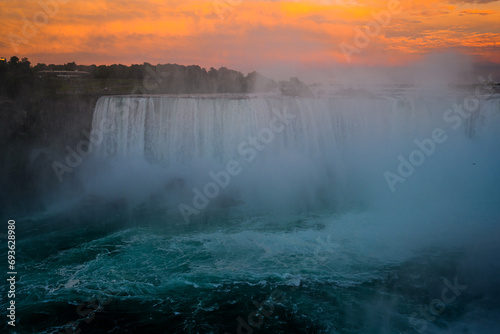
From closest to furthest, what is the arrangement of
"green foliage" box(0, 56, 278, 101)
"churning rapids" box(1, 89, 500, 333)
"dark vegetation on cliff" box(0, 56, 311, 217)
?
"churning rapids" box(1, 89, 500, 333), "dark vegetation on cliff" box(0, 56, 311, 217), "green foliage" box(0, 56, 278, 101)

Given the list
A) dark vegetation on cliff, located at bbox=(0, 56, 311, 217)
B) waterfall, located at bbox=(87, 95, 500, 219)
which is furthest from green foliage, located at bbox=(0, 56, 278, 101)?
waterfall, located at bbox=(87, 95, 500, 219)

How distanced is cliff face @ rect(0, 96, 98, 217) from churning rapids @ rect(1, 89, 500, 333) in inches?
55.3

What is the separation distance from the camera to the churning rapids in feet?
30.6

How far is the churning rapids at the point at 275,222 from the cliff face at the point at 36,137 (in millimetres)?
1404

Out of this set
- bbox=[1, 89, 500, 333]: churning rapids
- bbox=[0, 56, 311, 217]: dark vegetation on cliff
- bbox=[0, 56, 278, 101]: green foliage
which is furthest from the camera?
bbox=[0, 56, 278, 101]: green foliage

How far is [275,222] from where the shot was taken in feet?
48.6

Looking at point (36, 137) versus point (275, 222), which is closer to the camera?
point (275, 222)

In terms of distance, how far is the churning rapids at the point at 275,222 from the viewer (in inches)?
367

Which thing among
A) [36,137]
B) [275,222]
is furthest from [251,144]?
[36,137]

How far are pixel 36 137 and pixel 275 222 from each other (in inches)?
543

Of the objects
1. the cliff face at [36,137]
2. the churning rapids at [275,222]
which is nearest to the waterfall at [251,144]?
the churning rapids at [275,222]

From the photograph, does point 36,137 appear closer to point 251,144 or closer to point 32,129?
point 32,129

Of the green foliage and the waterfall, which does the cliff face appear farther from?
the green foliage

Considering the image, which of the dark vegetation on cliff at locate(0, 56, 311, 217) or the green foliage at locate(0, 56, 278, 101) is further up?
the green foliage at locate(0, 56, 278, 101)
